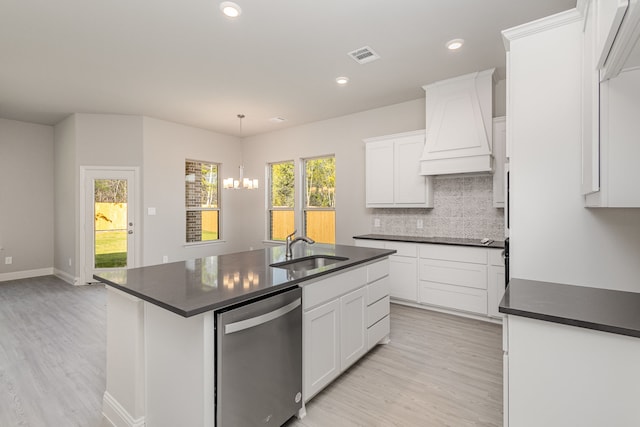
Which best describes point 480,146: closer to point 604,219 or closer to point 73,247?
point 604,219

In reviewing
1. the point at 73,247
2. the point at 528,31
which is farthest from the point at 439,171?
the point at 73,247

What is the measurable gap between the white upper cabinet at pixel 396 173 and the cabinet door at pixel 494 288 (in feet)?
3.93

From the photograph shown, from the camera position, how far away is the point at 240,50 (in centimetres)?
312

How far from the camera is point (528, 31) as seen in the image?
1739 millimetres

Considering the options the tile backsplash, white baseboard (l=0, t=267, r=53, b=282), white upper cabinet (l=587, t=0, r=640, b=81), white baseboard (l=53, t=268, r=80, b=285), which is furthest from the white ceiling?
white baseboard (l=0, t=267, r=53, b=282)

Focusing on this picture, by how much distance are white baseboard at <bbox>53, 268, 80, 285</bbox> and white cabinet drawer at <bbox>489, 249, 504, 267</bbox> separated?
629 cm

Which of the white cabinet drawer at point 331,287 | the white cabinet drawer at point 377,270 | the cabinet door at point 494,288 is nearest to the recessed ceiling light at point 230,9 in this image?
the white cabinet drawer at point 331,287

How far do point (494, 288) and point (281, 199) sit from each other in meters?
4.18

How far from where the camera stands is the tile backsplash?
391 cm

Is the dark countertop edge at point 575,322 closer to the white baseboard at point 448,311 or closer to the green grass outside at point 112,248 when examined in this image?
the white baseboard at point 448,311

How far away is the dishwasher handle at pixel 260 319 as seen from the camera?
1.45m

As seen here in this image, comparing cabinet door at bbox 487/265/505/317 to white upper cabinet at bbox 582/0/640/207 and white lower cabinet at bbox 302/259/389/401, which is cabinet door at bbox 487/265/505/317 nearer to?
white lower cabinet at bbox 302/259/389/401

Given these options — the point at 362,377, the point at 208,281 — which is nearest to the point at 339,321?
the point at 362,377

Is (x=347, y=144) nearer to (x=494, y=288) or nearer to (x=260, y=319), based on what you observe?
(x=494, y=288)
